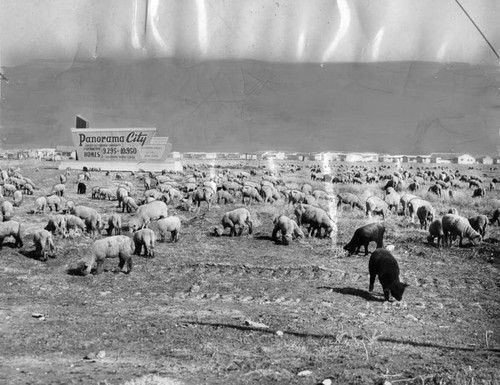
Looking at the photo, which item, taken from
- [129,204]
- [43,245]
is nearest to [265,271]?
[43,245]

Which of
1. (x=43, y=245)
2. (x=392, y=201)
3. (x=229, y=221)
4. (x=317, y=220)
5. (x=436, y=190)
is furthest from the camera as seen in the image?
(x=436, y=190)

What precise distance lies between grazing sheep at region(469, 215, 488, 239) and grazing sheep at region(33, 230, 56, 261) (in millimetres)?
15347

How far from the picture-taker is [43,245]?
16.8 m

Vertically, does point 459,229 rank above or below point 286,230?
above

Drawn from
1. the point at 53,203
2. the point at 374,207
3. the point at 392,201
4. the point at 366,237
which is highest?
the point at 392,201

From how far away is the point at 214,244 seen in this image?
1989 centimetres

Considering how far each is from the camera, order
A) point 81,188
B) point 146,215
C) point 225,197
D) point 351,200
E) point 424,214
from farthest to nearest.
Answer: point 81,188
point 225,197
point 351,200
point 424,214
point 146,215

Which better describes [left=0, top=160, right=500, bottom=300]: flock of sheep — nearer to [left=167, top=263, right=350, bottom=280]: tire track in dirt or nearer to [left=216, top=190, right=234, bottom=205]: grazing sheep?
[left=216, top=190, right=234, bottom=205]: grazing sheep

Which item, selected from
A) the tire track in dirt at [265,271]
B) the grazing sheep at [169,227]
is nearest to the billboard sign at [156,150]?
the grazing sheep at [169,227]

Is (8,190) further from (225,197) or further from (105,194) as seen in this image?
(225,197)

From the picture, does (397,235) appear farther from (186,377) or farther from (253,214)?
(186,377)

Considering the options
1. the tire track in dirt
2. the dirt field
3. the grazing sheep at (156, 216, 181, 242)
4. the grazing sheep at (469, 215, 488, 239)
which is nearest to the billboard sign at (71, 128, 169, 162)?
the grazing sheep at (156, 216, 181, 242)

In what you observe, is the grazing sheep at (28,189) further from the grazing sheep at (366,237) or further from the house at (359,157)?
the house at (359,157)

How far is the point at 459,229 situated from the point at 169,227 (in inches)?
412
